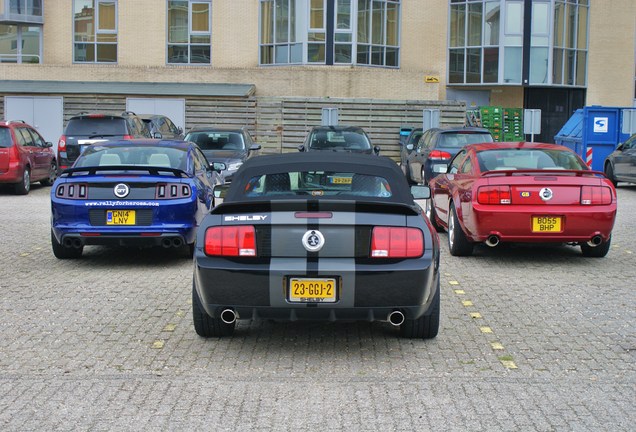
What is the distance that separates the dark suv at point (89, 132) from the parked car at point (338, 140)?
4.12 metres

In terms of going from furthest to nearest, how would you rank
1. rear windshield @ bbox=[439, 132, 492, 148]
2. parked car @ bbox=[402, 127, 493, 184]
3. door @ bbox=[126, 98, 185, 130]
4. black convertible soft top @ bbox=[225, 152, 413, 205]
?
door @ bbox=[126, 98, 185, 130], rear windshield @ bbox=[439, 132, 492, 148], parked car @ bbox=[402, 127, 493, 184], black convertible soft top @ bbox=[225, 152, 413, 205]

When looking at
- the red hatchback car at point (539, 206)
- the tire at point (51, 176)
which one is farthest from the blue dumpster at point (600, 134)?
the red hatchback car at point (539, 206)

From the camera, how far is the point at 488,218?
1109cm

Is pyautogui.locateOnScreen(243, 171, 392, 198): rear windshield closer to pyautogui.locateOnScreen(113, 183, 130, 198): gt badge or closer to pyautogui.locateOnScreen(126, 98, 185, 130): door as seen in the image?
pyautogui.locateOnScreen(113, 183, 130, 198): gt badge

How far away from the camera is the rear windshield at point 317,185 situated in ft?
Result: 25.1

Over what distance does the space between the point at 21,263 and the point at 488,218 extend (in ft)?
17.7

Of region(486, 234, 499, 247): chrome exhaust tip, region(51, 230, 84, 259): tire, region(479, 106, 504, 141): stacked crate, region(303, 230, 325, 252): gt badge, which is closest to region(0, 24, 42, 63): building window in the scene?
region(479, 106, 504, 141): stacked crate

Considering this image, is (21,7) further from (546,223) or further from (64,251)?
(546,223)

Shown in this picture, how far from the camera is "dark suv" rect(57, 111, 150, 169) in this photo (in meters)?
22.4

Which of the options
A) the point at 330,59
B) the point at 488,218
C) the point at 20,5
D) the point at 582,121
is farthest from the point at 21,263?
the point at 20,5

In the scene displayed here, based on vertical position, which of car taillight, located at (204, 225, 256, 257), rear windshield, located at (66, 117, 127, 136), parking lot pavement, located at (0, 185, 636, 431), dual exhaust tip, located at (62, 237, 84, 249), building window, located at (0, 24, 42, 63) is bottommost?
parking lot pavement, located at (0, 185, 636, 431)

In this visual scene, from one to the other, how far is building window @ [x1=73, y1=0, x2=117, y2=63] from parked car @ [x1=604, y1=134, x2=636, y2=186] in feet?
68.9

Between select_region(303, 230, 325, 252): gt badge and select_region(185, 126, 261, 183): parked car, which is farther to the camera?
select_region(185, 126, 261, 183): parked car

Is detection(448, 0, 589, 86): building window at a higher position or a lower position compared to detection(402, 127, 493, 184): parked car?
higher
